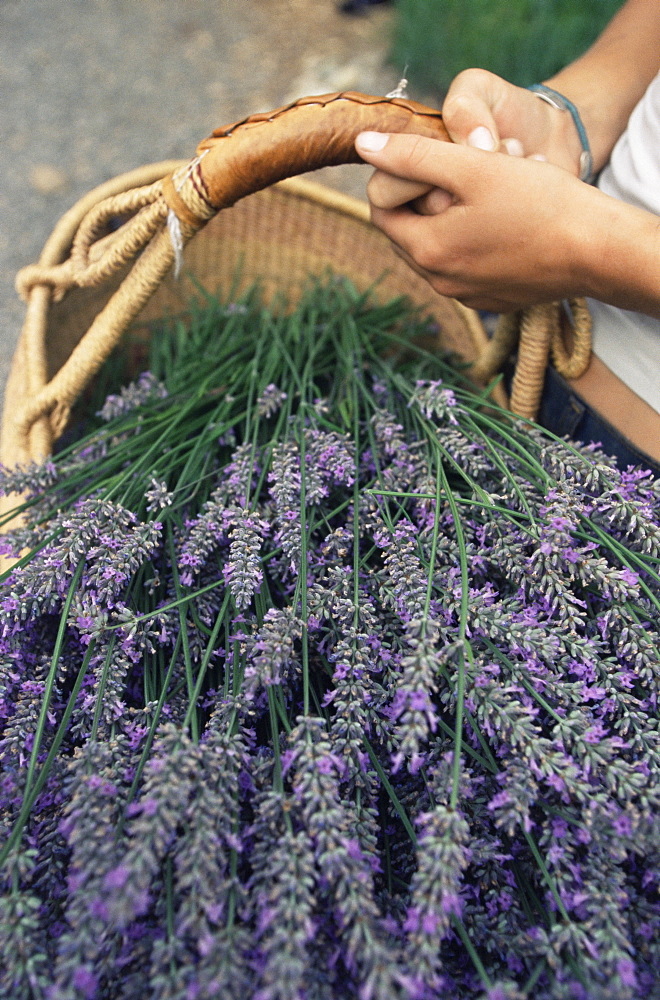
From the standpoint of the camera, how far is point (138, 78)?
2.28 meters

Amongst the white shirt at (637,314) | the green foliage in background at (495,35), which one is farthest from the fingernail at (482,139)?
the green foliage in background at (495,35)

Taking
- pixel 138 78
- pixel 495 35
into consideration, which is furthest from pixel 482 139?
Result: pixel 138 78

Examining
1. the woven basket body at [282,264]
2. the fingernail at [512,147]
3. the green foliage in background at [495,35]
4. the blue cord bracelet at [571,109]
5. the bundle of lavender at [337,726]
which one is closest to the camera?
the bundle of lavender at [337,726]

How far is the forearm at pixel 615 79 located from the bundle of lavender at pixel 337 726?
0.46 meters

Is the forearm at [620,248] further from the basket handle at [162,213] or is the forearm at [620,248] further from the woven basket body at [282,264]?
the woven basket body at [282,264]

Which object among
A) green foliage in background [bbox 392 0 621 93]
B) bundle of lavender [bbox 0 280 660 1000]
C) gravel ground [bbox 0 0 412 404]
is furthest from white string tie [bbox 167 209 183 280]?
green foliage in background [bbox 392 0 621 93]

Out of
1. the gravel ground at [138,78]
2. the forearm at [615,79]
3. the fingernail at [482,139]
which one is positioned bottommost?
the gravel ground at [138,78]

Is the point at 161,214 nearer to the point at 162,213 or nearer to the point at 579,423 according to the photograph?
the point at 162,213

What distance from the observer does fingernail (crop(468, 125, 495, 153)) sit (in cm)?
81

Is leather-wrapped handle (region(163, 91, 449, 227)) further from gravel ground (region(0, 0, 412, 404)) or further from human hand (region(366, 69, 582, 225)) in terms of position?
gravel ground (region(0, 0, 412, 404))

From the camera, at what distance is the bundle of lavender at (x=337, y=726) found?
1.63 feet

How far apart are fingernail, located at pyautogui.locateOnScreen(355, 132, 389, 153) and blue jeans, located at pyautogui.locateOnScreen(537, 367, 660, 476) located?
41 centimetres

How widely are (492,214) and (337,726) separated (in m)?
0.57

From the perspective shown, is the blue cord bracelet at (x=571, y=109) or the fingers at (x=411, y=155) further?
the blue cord bracelet at (x=571, y=109)
